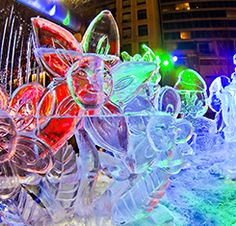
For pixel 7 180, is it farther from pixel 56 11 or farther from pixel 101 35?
pixel 56 11

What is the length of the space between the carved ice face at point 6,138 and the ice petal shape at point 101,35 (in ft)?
0.77

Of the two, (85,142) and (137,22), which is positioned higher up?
(137,22)

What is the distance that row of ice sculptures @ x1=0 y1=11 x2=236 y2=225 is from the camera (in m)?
0.49

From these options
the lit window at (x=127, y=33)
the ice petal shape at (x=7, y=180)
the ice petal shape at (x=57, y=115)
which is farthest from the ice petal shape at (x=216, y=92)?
the lit window at (x=127, y=33)

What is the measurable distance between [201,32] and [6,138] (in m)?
9.75

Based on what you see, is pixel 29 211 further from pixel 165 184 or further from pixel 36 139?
pixel 165 184

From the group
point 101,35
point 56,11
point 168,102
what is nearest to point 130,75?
point 101,35

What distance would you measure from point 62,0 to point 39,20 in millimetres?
4376

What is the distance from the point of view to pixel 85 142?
1.96ft

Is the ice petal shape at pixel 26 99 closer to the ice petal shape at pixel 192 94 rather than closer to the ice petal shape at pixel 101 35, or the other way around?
the ice petal shape at pixel 101 35

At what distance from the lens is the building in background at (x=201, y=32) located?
7956 millimetres

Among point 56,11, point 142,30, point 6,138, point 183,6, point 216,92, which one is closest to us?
point 6,138

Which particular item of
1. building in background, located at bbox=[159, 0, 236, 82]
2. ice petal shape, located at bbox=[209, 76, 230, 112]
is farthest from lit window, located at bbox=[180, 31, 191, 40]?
ice petal shape, located at bbox=[209, 76, 230, 112]

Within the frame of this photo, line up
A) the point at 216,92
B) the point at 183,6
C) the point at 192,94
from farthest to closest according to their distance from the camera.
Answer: the point at 183,6, the point at 216,92, the point at 192,94
